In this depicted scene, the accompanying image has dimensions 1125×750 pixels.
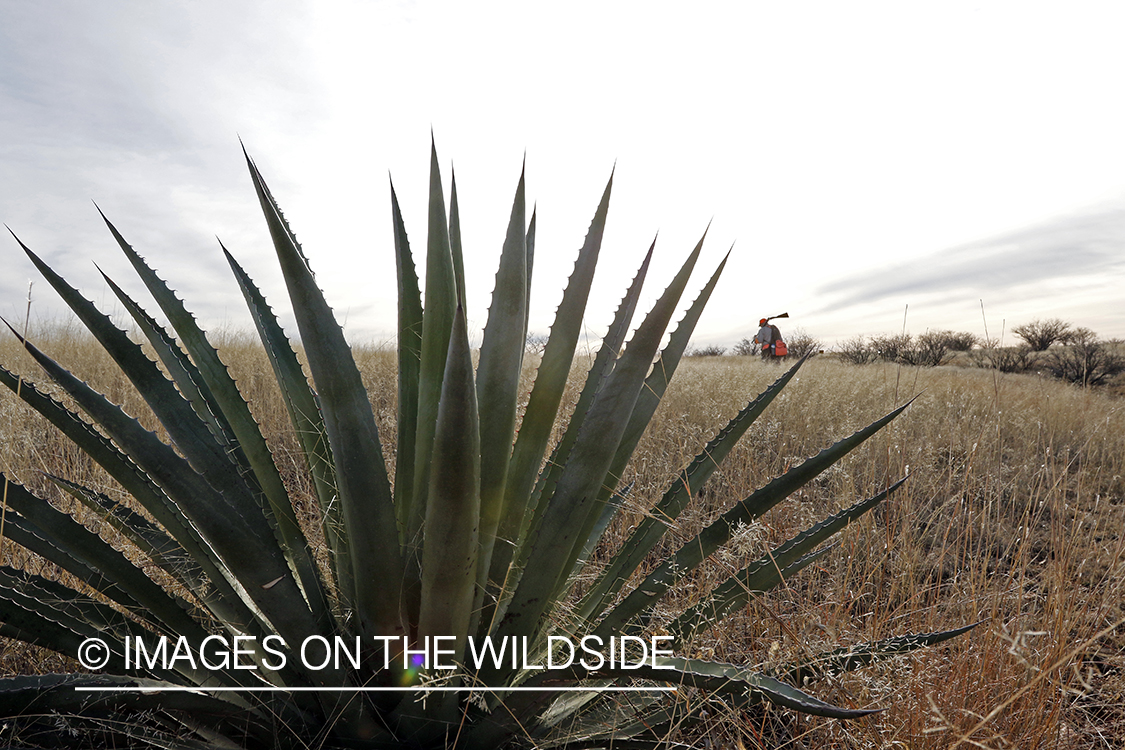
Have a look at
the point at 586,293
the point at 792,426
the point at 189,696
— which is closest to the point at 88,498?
the point at 189,696

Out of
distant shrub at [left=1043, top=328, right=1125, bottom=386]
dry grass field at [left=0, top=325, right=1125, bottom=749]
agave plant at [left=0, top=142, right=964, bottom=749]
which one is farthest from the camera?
distant shrub at [left=1043, top=328, right=1125, bottom=386]

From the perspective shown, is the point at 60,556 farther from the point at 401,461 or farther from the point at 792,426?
the point at 792,426

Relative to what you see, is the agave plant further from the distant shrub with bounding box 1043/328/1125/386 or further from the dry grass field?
the distant shrub with bounding box 1043/328/1125/386

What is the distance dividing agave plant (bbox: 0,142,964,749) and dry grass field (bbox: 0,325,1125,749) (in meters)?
0.35

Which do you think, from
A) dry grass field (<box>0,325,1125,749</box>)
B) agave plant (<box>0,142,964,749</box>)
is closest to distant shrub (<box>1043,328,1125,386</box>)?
dry grass field (<box>0,325,1125,749</box>)

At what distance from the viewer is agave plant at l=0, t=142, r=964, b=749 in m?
0.91

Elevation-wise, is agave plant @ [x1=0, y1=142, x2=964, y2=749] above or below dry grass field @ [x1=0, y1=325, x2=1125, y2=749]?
above

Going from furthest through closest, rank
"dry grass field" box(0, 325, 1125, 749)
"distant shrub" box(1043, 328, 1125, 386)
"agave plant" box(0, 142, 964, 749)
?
"distant shrub" box(1043, 328, 1125, 386), "dry grass field" box(0, 325, 1125, 749), "agave plant" box(0, 142, 964, 749)

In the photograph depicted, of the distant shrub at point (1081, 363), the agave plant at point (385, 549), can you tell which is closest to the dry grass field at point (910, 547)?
the agave plant at point (385, 549)

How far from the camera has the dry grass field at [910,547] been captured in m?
1.46

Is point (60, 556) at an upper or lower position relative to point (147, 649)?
upper

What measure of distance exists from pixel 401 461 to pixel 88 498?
76 centimetres

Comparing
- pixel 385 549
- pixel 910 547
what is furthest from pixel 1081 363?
pixel 385 549

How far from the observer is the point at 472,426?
843 millimetres
